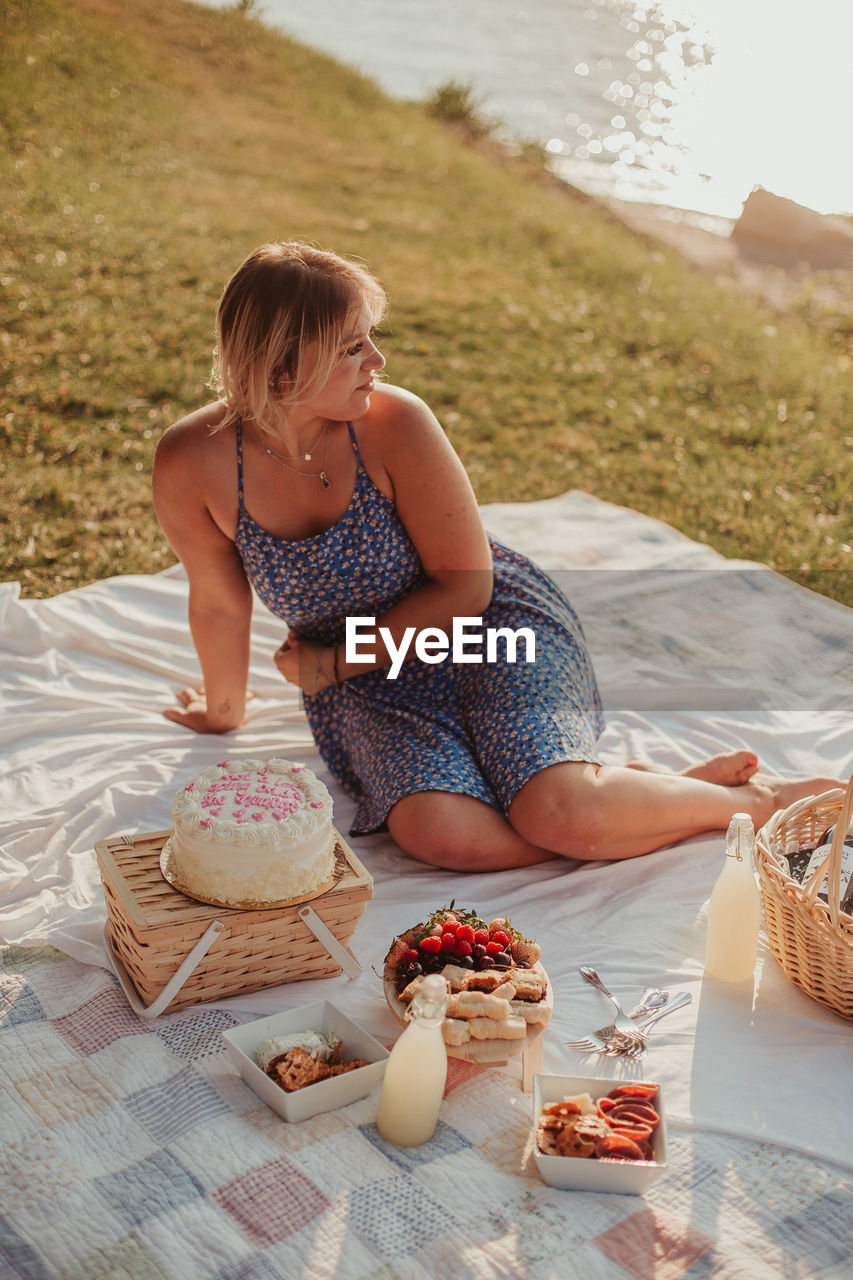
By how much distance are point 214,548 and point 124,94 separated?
6.75m

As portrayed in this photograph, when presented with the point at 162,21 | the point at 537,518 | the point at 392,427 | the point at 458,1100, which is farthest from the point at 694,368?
the point at 162,21

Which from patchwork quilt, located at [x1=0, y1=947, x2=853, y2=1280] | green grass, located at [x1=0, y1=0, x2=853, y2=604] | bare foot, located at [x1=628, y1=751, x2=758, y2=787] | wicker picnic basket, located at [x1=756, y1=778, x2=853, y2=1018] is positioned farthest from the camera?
green grass, located at [x1=0, y1=0, x2=853, y2=604]

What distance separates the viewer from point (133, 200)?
21.9 feet

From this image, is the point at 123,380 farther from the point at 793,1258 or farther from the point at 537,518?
the point at 793,1258

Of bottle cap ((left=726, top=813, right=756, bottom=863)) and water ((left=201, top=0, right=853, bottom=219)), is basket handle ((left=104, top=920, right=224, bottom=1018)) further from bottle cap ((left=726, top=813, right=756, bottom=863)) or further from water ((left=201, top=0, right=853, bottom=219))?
water ((left=201, top=0, right=853, bottom=219))

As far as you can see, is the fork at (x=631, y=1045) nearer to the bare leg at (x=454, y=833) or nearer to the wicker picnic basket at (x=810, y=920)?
the wicker picnic basket at (x=810, y=920)

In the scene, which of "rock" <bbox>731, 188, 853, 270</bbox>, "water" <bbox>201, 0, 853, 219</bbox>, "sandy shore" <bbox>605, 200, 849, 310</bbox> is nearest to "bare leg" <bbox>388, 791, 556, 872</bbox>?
"sandy shore" <bbox>605, 200, 849, 310</bbox>

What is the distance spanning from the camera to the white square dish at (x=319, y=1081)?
64.6 inches

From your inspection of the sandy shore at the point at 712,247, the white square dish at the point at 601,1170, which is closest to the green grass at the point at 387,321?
the sandy shore at the point at 712,247

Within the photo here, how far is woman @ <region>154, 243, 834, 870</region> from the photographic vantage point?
219 centimetres

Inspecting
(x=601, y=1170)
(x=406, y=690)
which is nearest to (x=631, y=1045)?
(x=601, y=1170)

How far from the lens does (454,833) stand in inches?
87.4

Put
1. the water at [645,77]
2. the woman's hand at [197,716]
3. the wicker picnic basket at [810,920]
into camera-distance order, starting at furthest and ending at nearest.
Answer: the water at [645,77] < the woman's hand at [197,716] < the wicker picnic basket at [810,920]

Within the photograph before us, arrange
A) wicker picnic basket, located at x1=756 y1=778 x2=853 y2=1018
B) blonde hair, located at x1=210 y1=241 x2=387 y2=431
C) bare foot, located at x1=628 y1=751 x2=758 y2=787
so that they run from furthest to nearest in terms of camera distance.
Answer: bare foot, located at x1=628 y1=751 x2=758 y2=787 → blonde hair, located at x1=210 y1=241 x2=387 y2=431 → wicker picnic basket, located at x1=756 y1=778 x2=853 y2=1018
